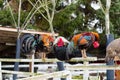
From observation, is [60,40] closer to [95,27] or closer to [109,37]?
[109,37]

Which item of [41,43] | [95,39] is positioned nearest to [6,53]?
[41,43]

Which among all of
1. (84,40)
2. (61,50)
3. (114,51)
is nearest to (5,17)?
(61,50)

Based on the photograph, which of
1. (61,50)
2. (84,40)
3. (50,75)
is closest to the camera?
(50,75)

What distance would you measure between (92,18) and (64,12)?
149cm

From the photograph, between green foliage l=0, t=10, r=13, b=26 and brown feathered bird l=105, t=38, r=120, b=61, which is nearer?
brown feathered bird l=105, t=38, r=120, b=61

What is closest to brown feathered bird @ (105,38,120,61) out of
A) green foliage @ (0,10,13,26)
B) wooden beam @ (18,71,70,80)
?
wooden beam @ (18,71,70,80)

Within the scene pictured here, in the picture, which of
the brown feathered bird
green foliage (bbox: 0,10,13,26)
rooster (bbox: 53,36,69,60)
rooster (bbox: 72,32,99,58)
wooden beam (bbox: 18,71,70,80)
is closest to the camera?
wooden beam (bbox: 18,71,70,80)

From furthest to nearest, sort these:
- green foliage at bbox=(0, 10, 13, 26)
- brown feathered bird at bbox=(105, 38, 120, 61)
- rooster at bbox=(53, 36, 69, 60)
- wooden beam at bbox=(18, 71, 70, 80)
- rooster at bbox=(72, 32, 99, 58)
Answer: green foliage at bbox=(0, 10, 13, 26) < rooster at bbox=(53, 36, 69, 60) < rooster at bbox=(72, 32, 99, 58) < brown feathered bird at bbox=(105, 38, 120, 61) < wooden beam at bbox=(18, 71, 70, 80)

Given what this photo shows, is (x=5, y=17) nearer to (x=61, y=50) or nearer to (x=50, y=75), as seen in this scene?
(x=61, y=50)

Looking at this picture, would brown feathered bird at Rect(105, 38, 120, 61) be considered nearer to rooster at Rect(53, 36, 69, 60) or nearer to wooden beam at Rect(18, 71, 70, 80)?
wooden beam at Rect(18, 71, 70, 80)

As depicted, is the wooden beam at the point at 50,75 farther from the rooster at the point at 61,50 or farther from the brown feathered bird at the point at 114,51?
the rooster at the point at 61,50

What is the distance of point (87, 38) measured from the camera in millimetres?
4098

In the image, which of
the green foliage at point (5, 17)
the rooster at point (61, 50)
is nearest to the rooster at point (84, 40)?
the rooster at point (61, 50)

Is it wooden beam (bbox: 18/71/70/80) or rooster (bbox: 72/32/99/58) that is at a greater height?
rooster (bbox: 72/32/99/58)
